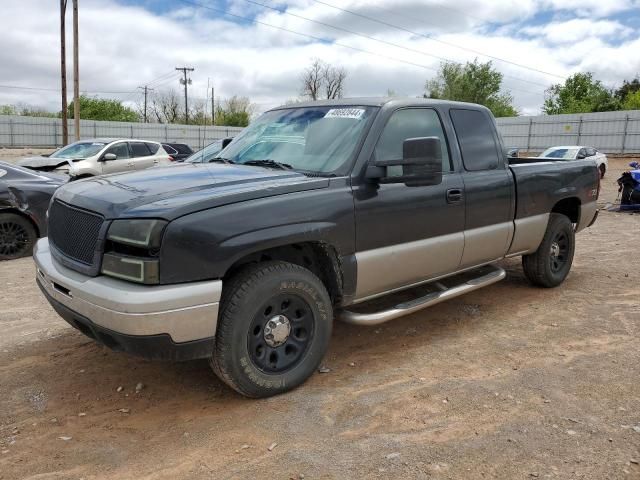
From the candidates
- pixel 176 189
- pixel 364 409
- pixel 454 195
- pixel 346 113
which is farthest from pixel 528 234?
pixel 176 189

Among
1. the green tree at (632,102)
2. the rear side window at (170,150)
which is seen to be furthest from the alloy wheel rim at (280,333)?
the green tree at (632,102)

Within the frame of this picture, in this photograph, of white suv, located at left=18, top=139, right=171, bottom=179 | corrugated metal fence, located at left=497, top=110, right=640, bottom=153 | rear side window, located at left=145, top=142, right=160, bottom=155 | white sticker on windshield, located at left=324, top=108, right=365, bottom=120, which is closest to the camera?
white sticker on windshield, located at left=324, top=108, right=365, bottom=120

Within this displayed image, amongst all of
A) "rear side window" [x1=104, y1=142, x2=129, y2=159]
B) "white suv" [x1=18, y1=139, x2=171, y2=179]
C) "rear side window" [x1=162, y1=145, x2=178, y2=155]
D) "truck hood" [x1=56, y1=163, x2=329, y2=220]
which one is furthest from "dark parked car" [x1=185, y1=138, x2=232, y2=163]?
"rear side window" [x1=162, y1=145, x2=178, y2=155]

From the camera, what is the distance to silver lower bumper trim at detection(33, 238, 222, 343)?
2803mm

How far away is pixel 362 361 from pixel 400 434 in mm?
1070

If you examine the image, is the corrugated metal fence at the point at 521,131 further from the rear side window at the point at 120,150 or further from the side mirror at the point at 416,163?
the side mirror at the point at 416,163

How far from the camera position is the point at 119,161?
1507 cm

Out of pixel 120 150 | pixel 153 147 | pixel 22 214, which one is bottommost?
pixel 22 214

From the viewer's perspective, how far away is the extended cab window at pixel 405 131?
157 inches

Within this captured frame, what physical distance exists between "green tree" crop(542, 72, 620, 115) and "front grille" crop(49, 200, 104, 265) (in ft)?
204

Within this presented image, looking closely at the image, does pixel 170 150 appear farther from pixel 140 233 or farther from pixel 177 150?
pixel 140 233

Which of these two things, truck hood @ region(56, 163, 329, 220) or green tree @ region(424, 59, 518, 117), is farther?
green tree @ region(424, 59, 518, 117)

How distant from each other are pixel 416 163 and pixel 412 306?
3.58 ft

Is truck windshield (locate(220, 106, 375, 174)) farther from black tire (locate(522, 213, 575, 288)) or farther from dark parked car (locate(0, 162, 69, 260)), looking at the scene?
dark parked car (locate(0, 162, 69, 260))
